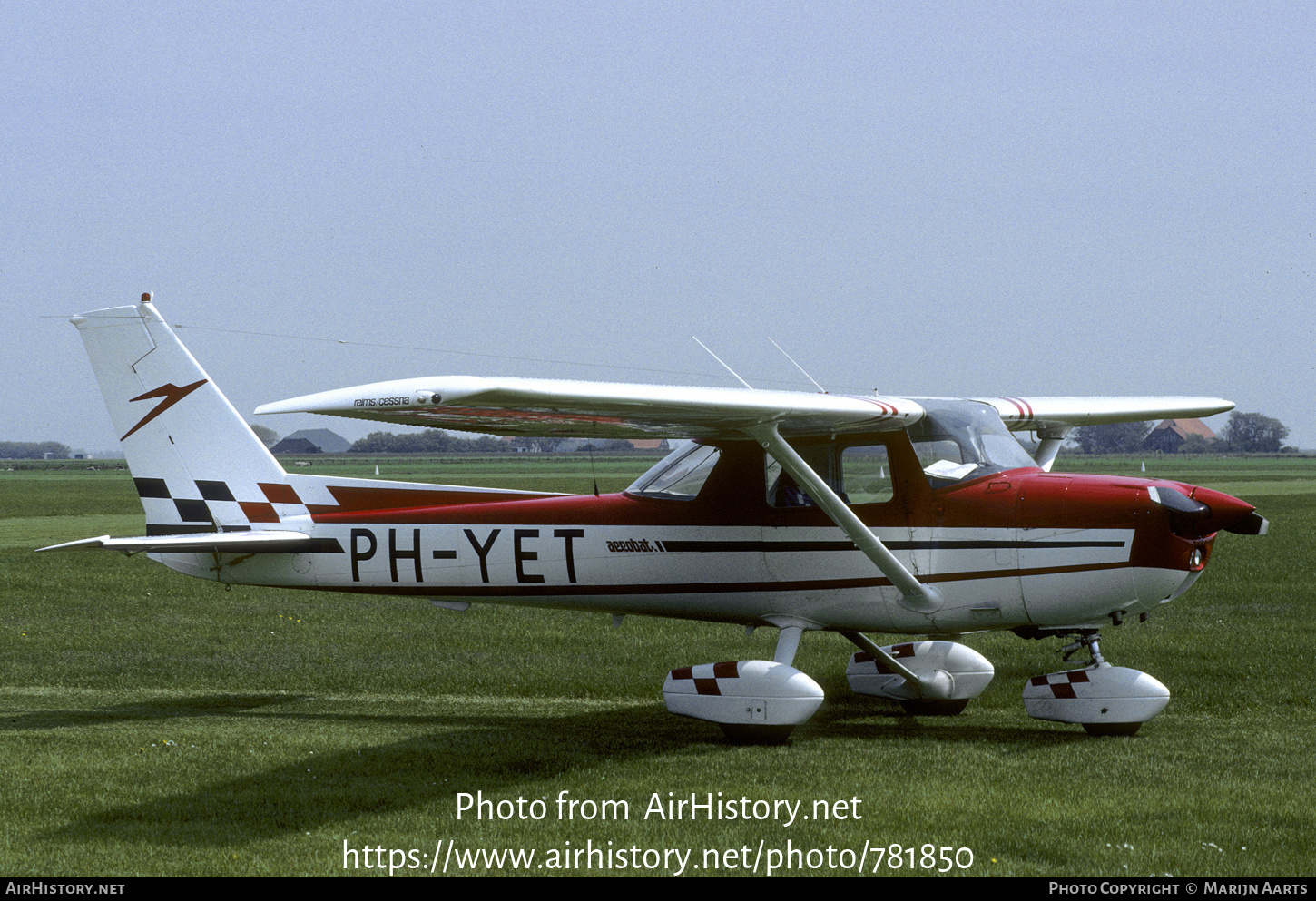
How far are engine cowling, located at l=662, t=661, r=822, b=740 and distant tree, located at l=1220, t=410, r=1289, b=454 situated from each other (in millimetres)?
177320

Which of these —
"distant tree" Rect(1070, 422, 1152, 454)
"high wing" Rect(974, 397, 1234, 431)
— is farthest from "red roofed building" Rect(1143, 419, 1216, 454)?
"high wing" Rect(974, 397, 1234, 431)

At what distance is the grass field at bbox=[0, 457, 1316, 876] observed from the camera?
6082 mm

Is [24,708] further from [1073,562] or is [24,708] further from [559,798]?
[1073,562]

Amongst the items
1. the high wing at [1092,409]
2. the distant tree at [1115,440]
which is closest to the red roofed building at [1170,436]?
the distant tree at [1115,440]

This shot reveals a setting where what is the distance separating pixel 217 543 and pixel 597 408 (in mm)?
4322

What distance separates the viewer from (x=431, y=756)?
8.36m

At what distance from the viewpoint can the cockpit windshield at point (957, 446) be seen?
29.3 feet

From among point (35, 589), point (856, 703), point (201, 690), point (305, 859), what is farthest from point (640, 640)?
point (35, 589)

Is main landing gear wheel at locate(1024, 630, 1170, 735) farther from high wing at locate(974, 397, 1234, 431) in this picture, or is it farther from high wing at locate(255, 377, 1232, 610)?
high wing at locate(974, 397, 1234, 431)

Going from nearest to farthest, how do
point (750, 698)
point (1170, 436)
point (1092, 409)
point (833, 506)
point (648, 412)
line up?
point (648, 412) → point (833, 506) → point (750, 698) → point (1092, 409) → point (1170, 436)

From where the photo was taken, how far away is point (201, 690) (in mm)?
11352

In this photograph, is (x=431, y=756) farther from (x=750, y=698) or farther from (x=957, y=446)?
(x=957, y=446)

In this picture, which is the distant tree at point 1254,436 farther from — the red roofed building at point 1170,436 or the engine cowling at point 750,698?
the engine cowling at point 750,698

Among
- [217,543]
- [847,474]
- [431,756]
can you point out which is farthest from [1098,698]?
[217,543]
